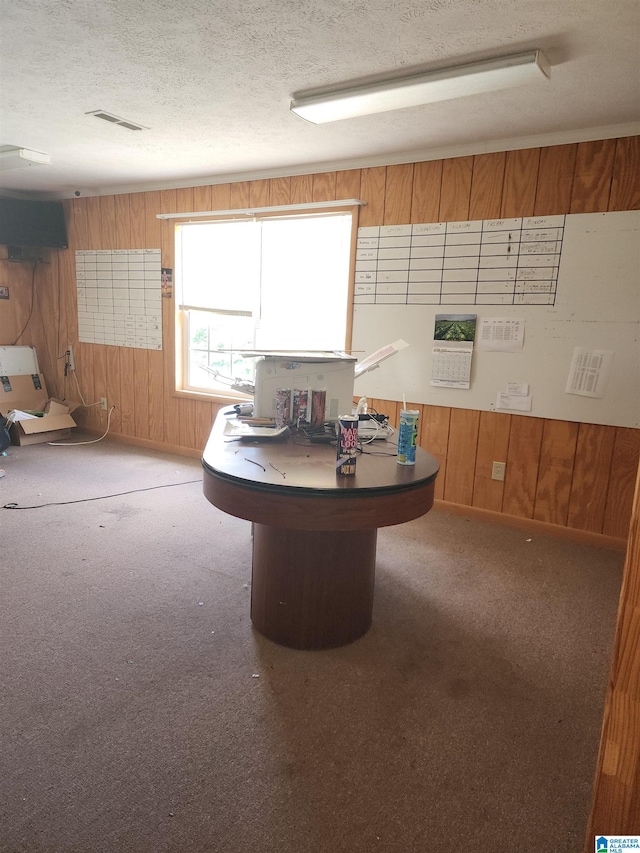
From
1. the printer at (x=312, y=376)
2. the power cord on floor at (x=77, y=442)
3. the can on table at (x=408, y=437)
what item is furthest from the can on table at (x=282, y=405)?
the power cord on floor at (x=77, y=442)

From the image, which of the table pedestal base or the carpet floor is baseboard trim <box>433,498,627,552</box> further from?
the table pedestal base

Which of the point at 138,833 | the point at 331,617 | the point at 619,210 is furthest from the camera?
the point at 619,210

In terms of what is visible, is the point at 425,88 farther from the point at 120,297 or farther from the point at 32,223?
the point at 32,223

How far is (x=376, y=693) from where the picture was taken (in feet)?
5.88

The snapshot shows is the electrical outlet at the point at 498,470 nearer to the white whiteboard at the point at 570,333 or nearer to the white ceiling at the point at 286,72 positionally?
the white whiteboard at the point at 570,333

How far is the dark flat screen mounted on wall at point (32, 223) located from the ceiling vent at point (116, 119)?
2.38 m

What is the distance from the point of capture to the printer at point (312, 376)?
7.47ft

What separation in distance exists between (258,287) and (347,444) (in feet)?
8.60

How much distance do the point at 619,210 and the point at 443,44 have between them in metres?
1.44

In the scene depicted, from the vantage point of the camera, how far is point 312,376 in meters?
2.30

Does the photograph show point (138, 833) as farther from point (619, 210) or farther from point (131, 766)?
point (619, 210)

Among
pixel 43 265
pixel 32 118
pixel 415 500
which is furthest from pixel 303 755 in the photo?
pixel 43 265

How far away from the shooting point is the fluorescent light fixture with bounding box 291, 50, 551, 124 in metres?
2.07

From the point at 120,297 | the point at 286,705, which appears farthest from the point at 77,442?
the point at 286,705
